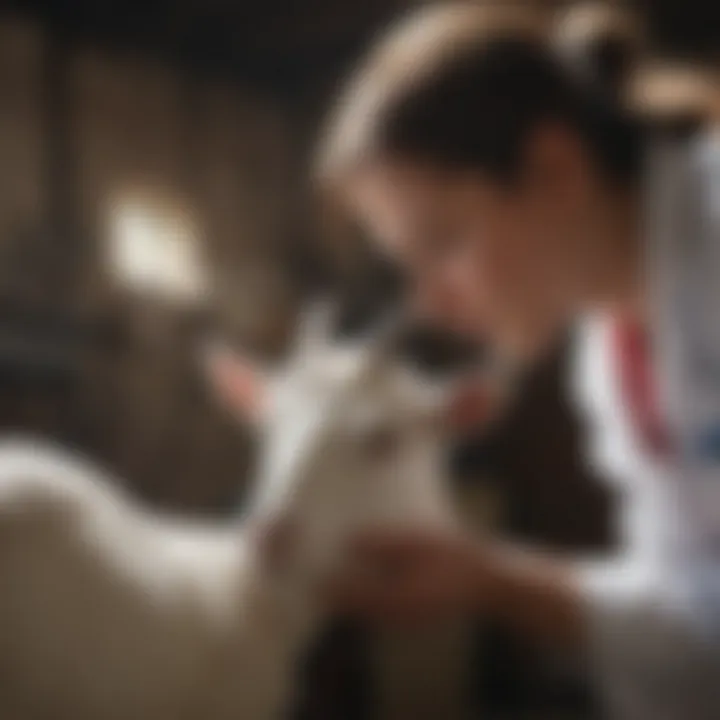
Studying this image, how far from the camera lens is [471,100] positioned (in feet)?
2.21

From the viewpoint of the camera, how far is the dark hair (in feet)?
2.21

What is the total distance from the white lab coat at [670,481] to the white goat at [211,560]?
107 millimetres

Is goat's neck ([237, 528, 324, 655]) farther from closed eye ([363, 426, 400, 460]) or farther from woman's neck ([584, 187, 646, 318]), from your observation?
woman's neck ([584, 187, 646, 318])

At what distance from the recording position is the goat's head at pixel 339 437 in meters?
0.65

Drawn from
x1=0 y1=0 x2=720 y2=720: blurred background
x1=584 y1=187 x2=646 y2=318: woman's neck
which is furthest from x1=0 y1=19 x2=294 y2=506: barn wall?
x1=584 y1=187 x2=646 y2=318: woman's neck

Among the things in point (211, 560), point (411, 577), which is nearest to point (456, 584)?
point (411, 577)

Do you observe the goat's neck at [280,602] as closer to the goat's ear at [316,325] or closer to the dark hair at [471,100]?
the goat's ear at [316,325]

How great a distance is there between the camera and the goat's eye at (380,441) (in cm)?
66

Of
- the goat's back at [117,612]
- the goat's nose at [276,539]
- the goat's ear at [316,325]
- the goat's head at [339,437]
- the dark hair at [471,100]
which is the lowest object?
the goat's back at [117,612]

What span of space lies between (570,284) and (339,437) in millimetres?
173

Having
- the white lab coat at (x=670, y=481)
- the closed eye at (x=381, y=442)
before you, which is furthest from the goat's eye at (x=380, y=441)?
the white lab coat at (x=670, y=481)

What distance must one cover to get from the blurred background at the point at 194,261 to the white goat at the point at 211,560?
0.8 inches

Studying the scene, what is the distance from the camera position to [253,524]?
0.65 metres

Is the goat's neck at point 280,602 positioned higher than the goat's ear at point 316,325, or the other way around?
the goat's ear at point 316,325
